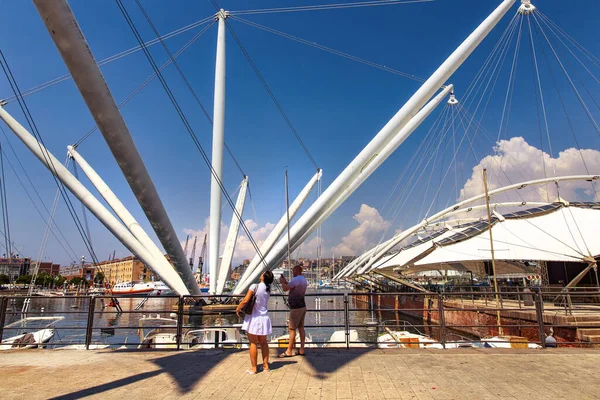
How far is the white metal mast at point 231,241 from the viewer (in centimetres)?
3106

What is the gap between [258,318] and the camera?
21.3 ft

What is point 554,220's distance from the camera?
31438mm

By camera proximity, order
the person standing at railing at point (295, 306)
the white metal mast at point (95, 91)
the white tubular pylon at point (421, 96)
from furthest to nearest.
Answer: the white tubular pylon at point (421, 96) < the person standing at railing at point (295, 306) < the white metal mast at point (95, 91)

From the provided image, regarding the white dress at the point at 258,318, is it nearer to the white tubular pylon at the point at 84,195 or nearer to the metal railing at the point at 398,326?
the metal railing at the point at 398,326

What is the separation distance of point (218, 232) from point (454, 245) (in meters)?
21.3

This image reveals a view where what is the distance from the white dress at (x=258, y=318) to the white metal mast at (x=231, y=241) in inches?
879

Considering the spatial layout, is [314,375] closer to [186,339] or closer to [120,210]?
[186,339]

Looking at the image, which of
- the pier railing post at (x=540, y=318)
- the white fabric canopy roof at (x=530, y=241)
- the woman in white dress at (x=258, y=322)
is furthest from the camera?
the white fabric canopy roof at (x=530, y=241)

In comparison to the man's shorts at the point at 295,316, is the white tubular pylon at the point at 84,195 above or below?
above

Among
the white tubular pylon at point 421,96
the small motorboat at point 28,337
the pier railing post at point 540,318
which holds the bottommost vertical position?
the small motorboat at point 28,337

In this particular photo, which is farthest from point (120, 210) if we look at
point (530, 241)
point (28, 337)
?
point (530, 241)

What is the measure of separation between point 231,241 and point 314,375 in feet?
99.7

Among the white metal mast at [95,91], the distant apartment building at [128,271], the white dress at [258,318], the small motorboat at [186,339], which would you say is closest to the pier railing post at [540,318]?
the white dress at [258,318]

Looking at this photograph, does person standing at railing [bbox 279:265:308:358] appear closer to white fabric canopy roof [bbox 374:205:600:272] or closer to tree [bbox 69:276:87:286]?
white fabric canopy roof [bbox 374:205:600:272]
